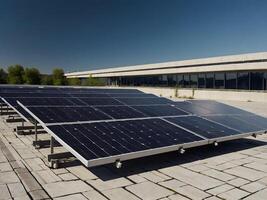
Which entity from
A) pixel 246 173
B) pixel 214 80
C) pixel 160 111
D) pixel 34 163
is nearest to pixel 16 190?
pixel 34 163

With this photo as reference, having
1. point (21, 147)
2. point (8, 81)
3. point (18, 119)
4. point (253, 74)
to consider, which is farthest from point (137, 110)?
point (8, 81)

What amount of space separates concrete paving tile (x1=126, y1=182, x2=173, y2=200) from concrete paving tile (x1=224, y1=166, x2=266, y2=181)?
7.97 ft

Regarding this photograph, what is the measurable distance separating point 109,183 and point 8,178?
242cm

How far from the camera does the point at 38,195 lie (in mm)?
6023

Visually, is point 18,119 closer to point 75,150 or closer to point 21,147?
point 21,147

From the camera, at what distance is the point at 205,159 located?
30.3ft

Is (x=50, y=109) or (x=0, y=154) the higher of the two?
(x=50, y=109)

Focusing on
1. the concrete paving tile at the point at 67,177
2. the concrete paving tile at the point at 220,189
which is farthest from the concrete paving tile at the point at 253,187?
the concrete paving tile at the point at 67,177

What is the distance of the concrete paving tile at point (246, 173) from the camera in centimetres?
771

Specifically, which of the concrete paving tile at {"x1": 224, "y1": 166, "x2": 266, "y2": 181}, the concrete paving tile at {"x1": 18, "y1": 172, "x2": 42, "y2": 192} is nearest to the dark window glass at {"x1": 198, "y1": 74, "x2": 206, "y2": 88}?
the concrete paving tile at {"x1": 224, "y1": 166, "x2": 266, "y2": 181}

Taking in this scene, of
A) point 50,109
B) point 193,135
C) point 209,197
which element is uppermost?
point 50,109

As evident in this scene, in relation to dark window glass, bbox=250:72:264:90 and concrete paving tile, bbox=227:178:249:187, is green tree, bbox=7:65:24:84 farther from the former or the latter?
concrete paving tile, bbox=227:178:249:187

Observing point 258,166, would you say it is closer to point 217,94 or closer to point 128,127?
point 128,127

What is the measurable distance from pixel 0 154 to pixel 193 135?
5983 millimetres
